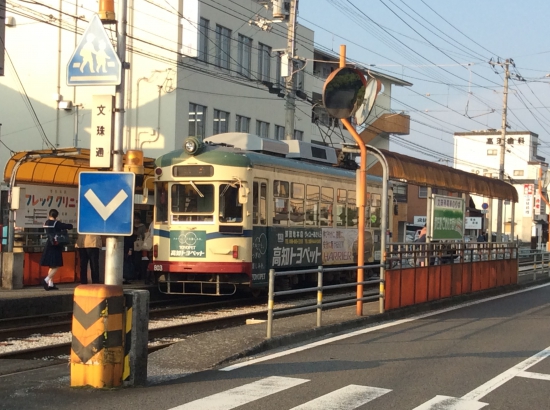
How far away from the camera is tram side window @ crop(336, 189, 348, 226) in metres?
20.0

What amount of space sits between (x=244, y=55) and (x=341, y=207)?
17058mm

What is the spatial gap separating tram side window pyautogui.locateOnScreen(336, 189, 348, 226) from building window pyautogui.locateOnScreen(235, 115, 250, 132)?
1586 cm

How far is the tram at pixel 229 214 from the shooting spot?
16.5m

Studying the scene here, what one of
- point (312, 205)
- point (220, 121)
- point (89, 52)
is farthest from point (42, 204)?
point (220, 121)

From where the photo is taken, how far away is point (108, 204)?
812 centimetres

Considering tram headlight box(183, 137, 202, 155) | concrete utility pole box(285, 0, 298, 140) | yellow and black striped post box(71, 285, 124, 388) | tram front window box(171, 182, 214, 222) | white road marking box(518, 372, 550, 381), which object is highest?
concrete utility pole box(285, 0, 298, 140)

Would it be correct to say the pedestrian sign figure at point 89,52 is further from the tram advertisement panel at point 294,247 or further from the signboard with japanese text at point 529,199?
the signboard with japanese text at point 529,199

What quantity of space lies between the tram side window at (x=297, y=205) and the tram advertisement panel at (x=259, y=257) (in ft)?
3.71

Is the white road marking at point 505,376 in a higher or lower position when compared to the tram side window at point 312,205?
lower

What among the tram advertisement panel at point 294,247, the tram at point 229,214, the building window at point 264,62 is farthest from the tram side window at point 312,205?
the building window at point 264,62

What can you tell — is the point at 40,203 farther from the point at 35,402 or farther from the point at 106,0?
the point at 35,402

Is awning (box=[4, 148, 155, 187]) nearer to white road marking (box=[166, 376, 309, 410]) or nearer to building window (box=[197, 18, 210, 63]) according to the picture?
white road marking (box=[166, 376, 309, 410])

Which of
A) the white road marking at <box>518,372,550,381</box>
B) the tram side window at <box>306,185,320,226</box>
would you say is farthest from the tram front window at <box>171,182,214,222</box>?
the white road marking at <box>518,372,550,381</box>

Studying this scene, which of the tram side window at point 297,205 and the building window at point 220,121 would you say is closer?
the tram side window at point 297,205
